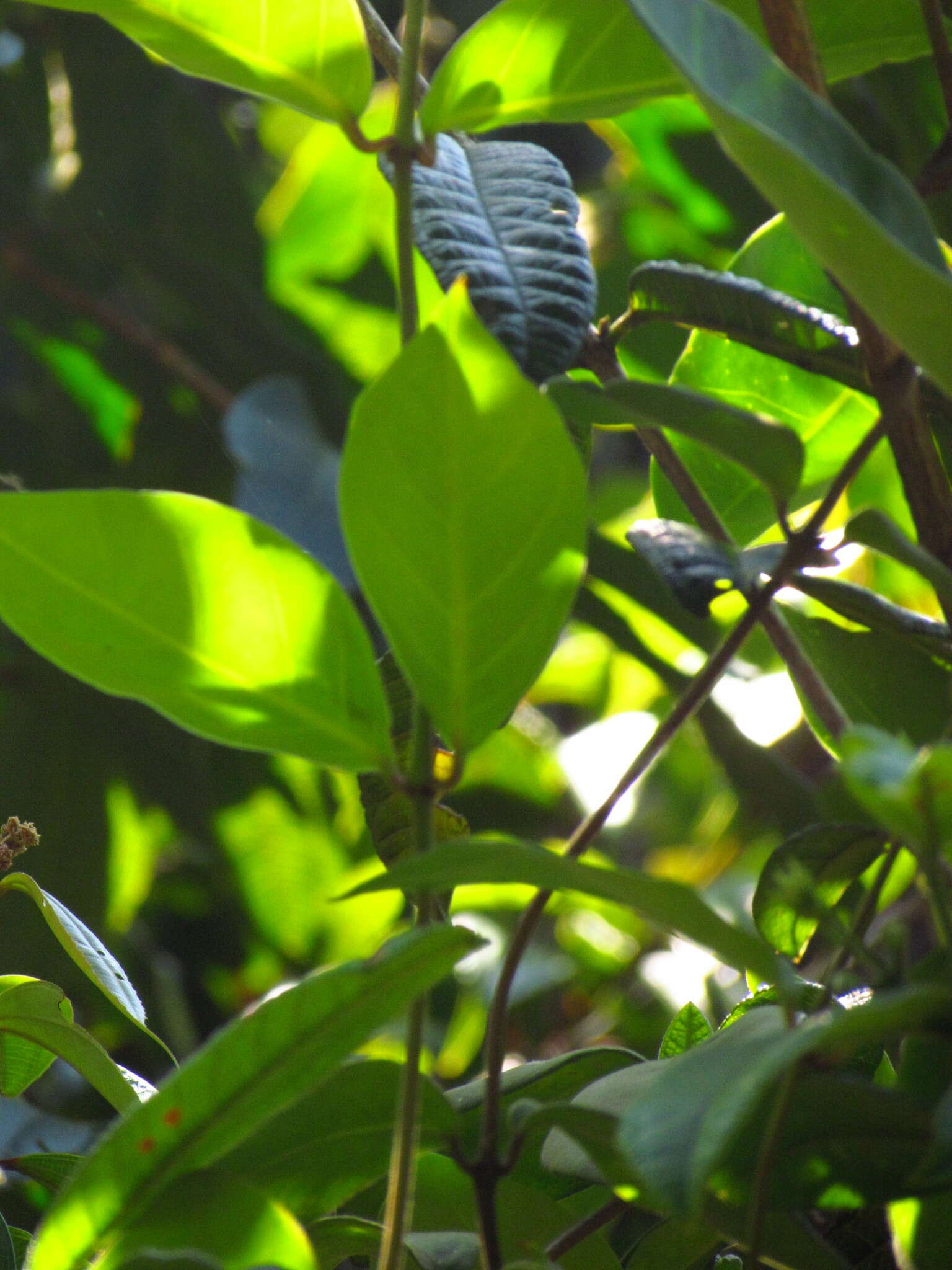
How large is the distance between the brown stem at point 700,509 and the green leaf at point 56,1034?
241mm

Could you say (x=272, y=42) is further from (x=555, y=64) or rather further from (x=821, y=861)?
(x=821, y=861)

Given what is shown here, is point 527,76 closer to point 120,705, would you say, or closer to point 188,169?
point 120,705

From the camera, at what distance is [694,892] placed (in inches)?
9.4

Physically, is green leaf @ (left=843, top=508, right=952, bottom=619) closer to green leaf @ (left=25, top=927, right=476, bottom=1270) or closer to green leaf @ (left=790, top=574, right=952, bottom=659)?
green leaf @ (left=790, top=574, right=952, bottom=659)

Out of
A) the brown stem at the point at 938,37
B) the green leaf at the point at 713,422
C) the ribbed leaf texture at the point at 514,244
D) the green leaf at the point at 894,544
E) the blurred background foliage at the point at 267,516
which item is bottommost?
the blurred background foliage at the point at 267,516

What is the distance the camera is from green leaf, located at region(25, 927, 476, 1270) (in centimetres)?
24

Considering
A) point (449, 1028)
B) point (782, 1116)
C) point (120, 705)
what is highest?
point (782, 1116)

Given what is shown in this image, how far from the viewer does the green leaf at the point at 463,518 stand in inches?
9.7

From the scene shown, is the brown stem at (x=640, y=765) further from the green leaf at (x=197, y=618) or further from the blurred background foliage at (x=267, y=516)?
the blurred background foliage at (x=267, y=516)

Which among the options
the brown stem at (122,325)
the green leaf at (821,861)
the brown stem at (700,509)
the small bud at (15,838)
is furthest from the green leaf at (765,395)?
the brown stem at (122,325)

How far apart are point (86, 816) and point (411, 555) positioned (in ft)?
2.78

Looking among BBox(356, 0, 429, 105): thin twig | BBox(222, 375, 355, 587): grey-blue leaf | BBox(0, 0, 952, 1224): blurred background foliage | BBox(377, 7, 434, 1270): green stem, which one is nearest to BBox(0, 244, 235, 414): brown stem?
BBox(0, 0, 952, 1224): blurred background foliage

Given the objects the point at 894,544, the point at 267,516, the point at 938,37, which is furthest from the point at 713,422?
the point at 267,516

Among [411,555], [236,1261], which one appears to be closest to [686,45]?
[411,555]
